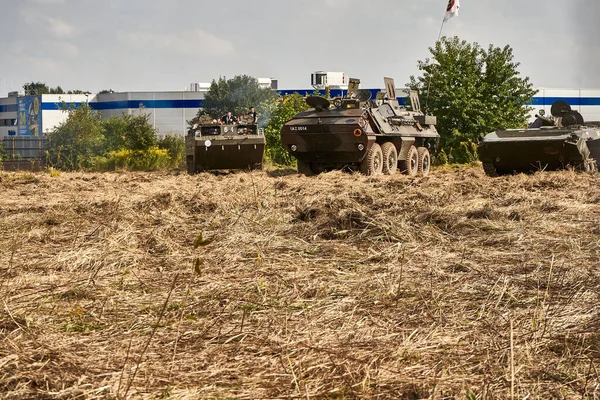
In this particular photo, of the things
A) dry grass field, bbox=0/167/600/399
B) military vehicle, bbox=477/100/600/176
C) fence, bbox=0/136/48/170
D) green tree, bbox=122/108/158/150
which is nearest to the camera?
dry grass field, bbox=0/167/600/399

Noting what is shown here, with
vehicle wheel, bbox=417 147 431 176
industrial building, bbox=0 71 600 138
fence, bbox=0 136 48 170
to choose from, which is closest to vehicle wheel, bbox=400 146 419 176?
vehicle wheel, bbox=417 147 431 176

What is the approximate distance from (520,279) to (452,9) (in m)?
17.1

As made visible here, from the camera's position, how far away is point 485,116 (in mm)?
27203

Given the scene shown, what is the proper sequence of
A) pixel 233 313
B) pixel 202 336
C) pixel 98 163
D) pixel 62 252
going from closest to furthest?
1. pixel 202 336
2. pixel 233 313
3. pixel 62 252
4. pixel 98 163

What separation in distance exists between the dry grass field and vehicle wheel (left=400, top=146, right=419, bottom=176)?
1029cm

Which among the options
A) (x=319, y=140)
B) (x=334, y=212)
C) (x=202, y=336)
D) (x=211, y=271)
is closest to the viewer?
(x=202, y=336)

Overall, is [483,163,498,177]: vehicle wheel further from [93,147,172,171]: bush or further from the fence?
the fence

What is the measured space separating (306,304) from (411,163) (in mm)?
14488

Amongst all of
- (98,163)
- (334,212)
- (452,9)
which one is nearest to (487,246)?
(334,212)

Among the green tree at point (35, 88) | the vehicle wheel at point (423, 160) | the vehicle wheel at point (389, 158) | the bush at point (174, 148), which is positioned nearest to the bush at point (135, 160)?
the bush at point (174, 148)

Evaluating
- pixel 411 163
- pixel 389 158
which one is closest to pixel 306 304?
pixel 389 158

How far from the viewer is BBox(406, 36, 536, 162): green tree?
88.1 feet

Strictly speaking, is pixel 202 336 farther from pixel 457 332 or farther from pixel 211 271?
pixel 211 271

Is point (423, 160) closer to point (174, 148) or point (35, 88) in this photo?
point (174, 148)
